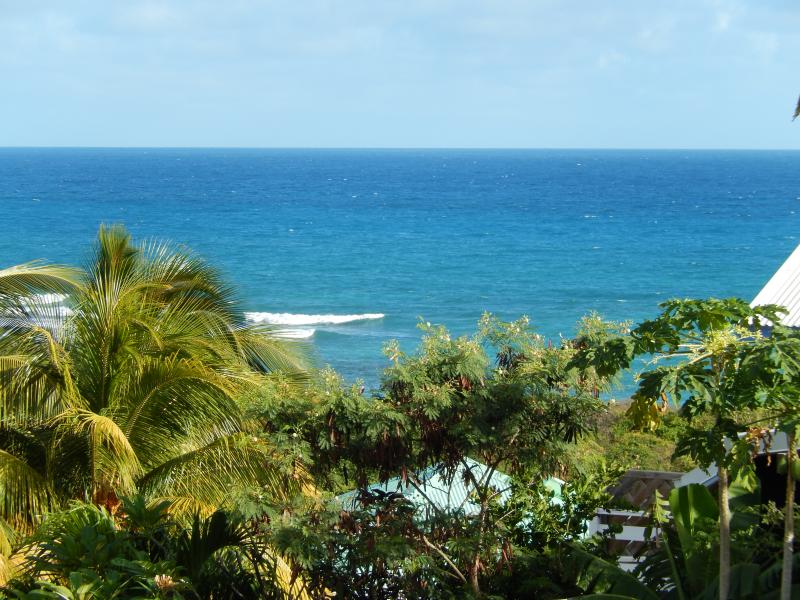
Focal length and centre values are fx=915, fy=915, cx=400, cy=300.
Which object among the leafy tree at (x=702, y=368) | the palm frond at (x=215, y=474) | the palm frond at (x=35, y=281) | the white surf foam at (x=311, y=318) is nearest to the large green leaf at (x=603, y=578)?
the leafy tree at (x=702, y=368)

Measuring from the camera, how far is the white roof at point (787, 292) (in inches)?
304

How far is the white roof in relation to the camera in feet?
25.3


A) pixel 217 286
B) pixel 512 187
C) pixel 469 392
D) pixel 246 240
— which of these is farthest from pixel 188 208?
pixel 469 392

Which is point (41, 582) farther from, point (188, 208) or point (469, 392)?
point (188, 208)

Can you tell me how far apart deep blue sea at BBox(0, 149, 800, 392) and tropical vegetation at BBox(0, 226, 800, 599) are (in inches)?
228

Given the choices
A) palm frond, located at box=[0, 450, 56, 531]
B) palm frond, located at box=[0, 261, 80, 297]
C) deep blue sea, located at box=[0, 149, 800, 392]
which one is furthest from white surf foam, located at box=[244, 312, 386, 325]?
palm frond, located at box=[0, 450, 56, 531]

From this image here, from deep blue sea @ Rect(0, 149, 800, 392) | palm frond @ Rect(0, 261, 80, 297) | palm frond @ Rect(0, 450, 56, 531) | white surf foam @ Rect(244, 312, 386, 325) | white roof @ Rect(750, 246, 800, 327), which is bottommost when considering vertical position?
white surf foam @ Rect(244, 312, 386, 325)

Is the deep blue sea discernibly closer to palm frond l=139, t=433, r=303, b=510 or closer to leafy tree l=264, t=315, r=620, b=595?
palm frond l=139, t=433, r=303, b=510

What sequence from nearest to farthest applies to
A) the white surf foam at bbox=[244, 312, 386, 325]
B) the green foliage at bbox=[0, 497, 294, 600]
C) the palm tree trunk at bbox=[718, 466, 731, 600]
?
the palm tree trunk at bbox=[718, 466, 731, 600] → the green foliage at bbox=[0, 497, 294, 600] → the white surf foam at bbox=[244, 312, 386, 325]

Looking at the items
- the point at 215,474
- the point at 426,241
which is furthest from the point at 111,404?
the point at 426,241

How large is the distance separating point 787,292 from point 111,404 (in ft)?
20.0

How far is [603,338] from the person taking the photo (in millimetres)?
5945

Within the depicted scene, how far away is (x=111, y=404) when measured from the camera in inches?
314

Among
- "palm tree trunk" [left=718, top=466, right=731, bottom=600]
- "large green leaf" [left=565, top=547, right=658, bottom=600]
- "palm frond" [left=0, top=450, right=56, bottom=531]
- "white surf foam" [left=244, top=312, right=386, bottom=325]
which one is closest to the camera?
"palm tree trunk" [left=718, top=466, right=731, bottom=600]
